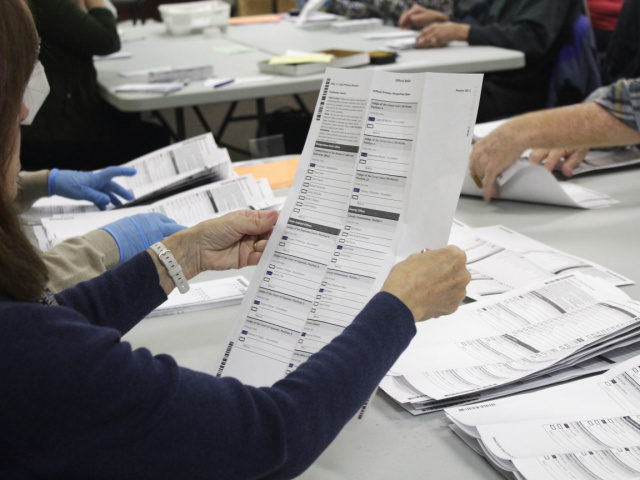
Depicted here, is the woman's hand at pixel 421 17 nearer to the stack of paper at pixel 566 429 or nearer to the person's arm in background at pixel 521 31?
the person's arm in background at pixel 521 31

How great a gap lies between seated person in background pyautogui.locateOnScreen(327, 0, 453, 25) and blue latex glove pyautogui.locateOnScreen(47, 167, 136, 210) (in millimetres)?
2863

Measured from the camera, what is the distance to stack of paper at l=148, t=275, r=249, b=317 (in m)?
1.23

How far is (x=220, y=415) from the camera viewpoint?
0.64 meters

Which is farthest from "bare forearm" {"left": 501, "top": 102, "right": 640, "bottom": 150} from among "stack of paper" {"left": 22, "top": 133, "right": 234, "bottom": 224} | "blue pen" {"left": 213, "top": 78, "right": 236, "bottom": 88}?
"blue pen" {"left": 213, "top": 78, "right": 236, "bottom": 88}

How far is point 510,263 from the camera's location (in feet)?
4.17

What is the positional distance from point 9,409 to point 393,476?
414 millimetres

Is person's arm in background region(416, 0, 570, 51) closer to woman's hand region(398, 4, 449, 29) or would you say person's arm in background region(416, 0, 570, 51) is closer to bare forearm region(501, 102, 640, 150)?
woman's hand region(398, 4, 449, 29)

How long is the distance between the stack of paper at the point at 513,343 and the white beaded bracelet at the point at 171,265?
32cm

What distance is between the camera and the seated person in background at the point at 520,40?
306 centimetres

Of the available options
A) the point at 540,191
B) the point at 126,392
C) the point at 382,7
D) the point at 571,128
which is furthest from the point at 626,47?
the point at 382,7

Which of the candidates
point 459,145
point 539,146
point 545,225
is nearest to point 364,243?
point 459,145

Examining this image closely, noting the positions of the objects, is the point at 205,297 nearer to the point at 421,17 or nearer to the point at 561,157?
the point at 561,157

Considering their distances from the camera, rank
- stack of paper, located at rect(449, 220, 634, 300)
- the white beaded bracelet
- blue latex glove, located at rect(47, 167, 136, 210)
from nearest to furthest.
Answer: the white beaded bracelet → stack of paper, located at rect(449, 220, 634, 300) → blue latex glove, located at rect(47, 167, 136, 210)

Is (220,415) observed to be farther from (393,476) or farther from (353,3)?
(353,3)
